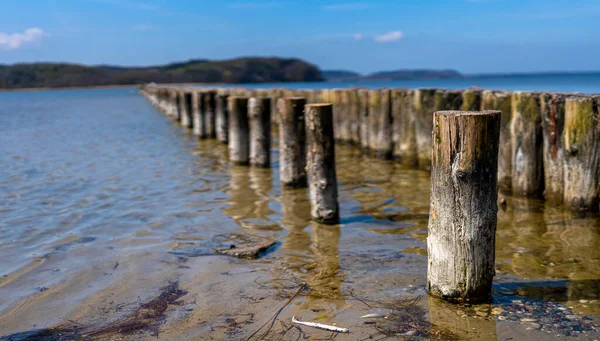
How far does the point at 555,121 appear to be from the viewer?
7.40m

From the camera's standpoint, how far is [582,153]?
6.95 m

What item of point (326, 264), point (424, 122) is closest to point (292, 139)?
point (424, 122)

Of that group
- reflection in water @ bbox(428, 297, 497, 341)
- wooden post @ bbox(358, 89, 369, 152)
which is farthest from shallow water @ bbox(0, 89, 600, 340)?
wooden post @ bbox(358, 89, 369, 152)

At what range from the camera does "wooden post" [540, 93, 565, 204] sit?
731 cm

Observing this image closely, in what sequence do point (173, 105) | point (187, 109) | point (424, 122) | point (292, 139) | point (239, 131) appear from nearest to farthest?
point (292, 139) < point (424, 122) < point (239, 131) < point (187, 109) < point (173, 105)

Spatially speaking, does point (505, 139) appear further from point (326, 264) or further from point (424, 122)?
point (326, 264)

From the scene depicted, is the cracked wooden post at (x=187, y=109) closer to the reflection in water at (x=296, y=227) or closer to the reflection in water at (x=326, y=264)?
the reflection in water at (x=296, y=227)

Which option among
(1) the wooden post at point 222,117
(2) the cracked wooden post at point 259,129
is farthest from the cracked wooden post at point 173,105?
(2) the cracked wooden post at point 259,129

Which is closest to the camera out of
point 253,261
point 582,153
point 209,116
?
point 253,261

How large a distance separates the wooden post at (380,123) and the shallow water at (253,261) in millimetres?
939

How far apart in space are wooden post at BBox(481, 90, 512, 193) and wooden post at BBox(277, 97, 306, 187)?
281cm

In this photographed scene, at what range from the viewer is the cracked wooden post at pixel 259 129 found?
1090 centimetres

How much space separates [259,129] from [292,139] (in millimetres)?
2333

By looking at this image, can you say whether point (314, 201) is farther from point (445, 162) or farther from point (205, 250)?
point (445, 162)
